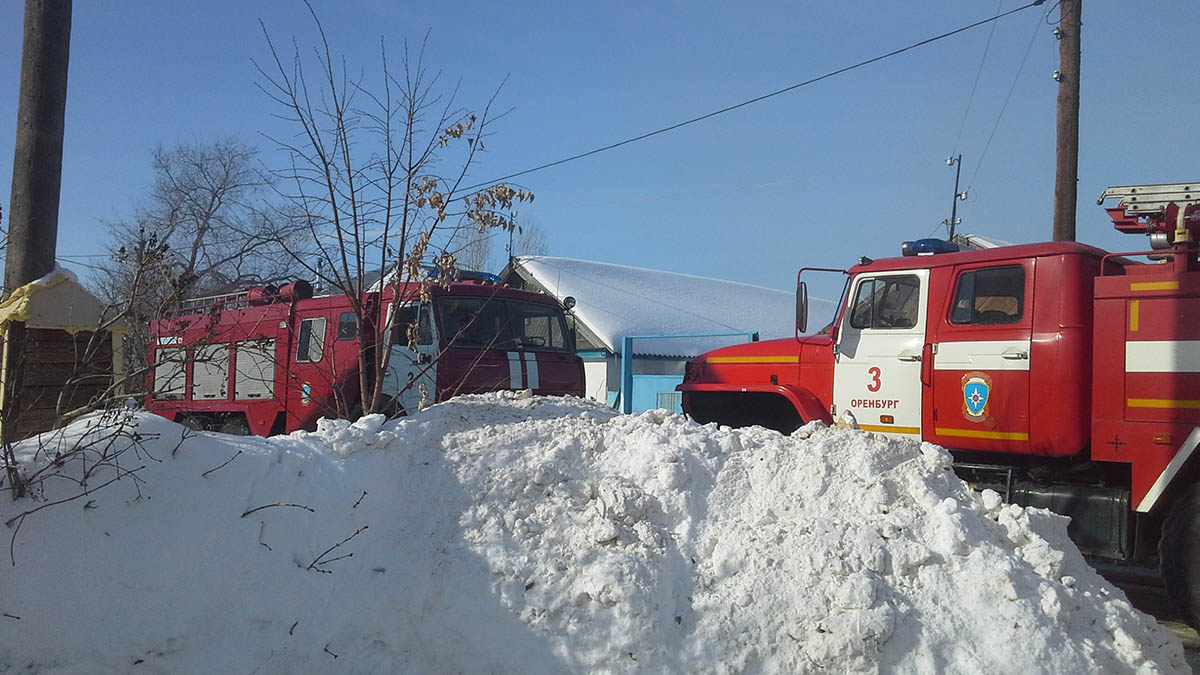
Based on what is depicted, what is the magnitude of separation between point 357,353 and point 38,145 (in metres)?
4.99

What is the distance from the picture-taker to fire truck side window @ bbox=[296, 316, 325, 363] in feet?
37.0

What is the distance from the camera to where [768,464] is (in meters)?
5.32

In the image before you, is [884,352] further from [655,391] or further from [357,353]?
[655,391]

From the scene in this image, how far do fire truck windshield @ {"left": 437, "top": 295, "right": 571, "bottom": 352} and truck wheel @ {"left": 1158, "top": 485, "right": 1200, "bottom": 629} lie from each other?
646 centimetres

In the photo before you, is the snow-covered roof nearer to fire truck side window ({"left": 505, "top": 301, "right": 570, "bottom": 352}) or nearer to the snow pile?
fire truck side window ({"left": 505, "top": 301, "right": 570, "bottom": 352})

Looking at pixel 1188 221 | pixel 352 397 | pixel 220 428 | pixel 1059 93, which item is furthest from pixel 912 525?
pixel 220 428

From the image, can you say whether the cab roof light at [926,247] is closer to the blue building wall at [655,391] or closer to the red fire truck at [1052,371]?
the red fire truck at [1052,371]

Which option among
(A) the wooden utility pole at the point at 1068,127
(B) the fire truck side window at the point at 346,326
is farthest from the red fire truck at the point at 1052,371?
(B) the fire truck side window at the point at 346,326

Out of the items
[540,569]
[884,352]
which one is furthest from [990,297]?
[540,569]

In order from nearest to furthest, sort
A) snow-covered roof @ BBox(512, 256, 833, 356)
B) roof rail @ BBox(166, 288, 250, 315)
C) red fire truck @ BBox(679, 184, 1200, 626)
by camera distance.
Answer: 1. red fire truck @ BBox(679, 184, 1200, 626)
2. roof rail @ BBox(166, 288, 250, 315)
3. snow-covered roof @ BBox(512, 256, 833, 356)

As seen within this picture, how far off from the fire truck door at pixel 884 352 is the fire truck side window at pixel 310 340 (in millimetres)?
6737

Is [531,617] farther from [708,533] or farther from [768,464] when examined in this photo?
[768,464]

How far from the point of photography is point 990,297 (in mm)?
6910

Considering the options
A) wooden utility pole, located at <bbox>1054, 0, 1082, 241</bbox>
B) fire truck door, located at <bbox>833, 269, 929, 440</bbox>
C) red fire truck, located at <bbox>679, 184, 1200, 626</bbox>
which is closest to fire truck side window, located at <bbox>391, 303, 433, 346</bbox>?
red fire truck, located at <bbox>679, 184, 1200, 626</bbox>
